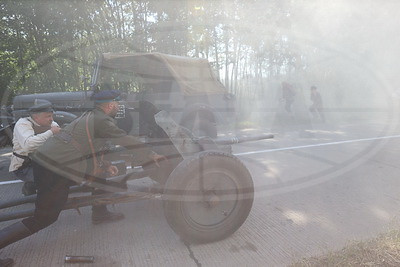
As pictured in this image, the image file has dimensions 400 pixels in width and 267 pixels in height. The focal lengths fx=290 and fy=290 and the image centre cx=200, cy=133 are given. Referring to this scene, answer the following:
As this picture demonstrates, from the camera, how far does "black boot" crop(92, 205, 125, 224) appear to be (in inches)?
125

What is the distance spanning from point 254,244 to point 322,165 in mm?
3014

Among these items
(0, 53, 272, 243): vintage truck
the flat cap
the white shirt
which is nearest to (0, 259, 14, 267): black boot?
(0, 53, 272, 243): vintage truck

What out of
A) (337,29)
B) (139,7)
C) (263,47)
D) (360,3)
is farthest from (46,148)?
(360,3)

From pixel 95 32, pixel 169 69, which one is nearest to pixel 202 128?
pixel 169 69

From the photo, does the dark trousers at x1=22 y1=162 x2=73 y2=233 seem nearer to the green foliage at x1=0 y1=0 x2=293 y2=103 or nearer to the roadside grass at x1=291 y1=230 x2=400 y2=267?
the roadside grass at x1=291 y1=230 x2=400 y2=267

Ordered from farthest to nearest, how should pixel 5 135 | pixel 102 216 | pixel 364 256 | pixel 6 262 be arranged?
1. pixel 5 135
2. pixel 102 216
3. pixel 6 262
4. pixel 364 256

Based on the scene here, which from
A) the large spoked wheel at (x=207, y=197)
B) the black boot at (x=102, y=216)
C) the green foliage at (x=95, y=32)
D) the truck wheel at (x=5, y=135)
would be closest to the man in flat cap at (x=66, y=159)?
the large spoked wheel at (x=207, y=197)

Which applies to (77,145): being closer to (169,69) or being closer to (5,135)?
(169,69)

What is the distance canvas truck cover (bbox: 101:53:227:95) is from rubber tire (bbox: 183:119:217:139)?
2.10 ft

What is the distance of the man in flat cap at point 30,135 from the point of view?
2.99 meters

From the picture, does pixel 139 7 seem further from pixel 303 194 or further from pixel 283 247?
pixel 283 247

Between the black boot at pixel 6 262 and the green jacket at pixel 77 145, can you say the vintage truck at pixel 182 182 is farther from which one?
the black boot at pixel 6 262

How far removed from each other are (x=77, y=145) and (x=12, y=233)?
2.76 feet

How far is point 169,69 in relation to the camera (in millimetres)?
5879
